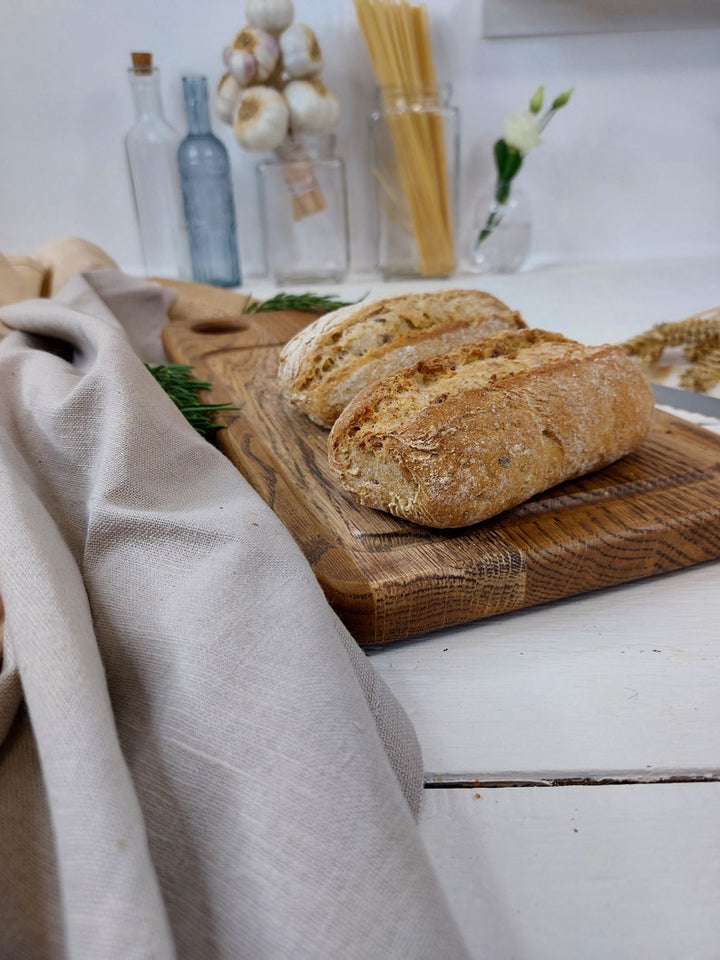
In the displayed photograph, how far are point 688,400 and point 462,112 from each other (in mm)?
1373

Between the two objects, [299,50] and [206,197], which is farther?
[206,197]

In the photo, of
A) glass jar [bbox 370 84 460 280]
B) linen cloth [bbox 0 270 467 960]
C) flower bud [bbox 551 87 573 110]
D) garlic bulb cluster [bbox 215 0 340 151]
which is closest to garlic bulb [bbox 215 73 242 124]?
garlic bulb cluster [bbox 215 0 340 151]

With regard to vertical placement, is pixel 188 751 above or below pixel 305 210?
below

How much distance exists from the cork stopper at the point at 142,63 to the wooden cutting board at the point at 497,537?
129 centimetres

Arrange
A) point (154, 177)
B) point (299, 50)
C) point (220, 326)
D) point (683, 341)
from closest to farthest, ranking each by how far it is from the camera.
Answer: point (683, 341) < point (220, 326) < point (299, 50) < point (154, 177)

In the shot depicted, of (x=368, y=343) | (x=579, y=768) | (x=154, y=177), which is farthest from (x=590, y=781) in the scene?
(x=154, y=177)

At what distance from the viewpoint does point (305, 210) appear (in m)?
1.94

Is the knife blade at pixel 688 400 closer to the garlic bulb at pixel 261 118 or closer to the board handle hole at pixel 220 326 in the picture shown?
the board handle hole at pixel 220 326

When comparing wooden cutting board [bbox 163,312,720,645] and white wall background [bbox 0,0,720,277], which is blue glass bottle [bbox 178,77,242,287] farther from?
wooden cutting board [bbox 163,312,720,645]

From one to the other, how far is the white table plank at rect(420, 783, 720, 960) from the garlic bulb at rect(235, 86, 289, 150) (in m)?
1.66

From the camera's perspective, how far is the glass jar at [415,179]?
6.08 feet

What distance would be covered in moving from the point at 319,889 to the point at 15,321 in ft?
2.87

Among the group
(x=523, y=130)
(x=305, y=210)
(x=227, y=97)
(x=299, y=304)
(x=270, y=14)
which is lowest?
(x=299, y=304)

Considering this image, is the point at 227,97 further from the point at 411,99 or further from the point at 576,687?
the point at 576,687
